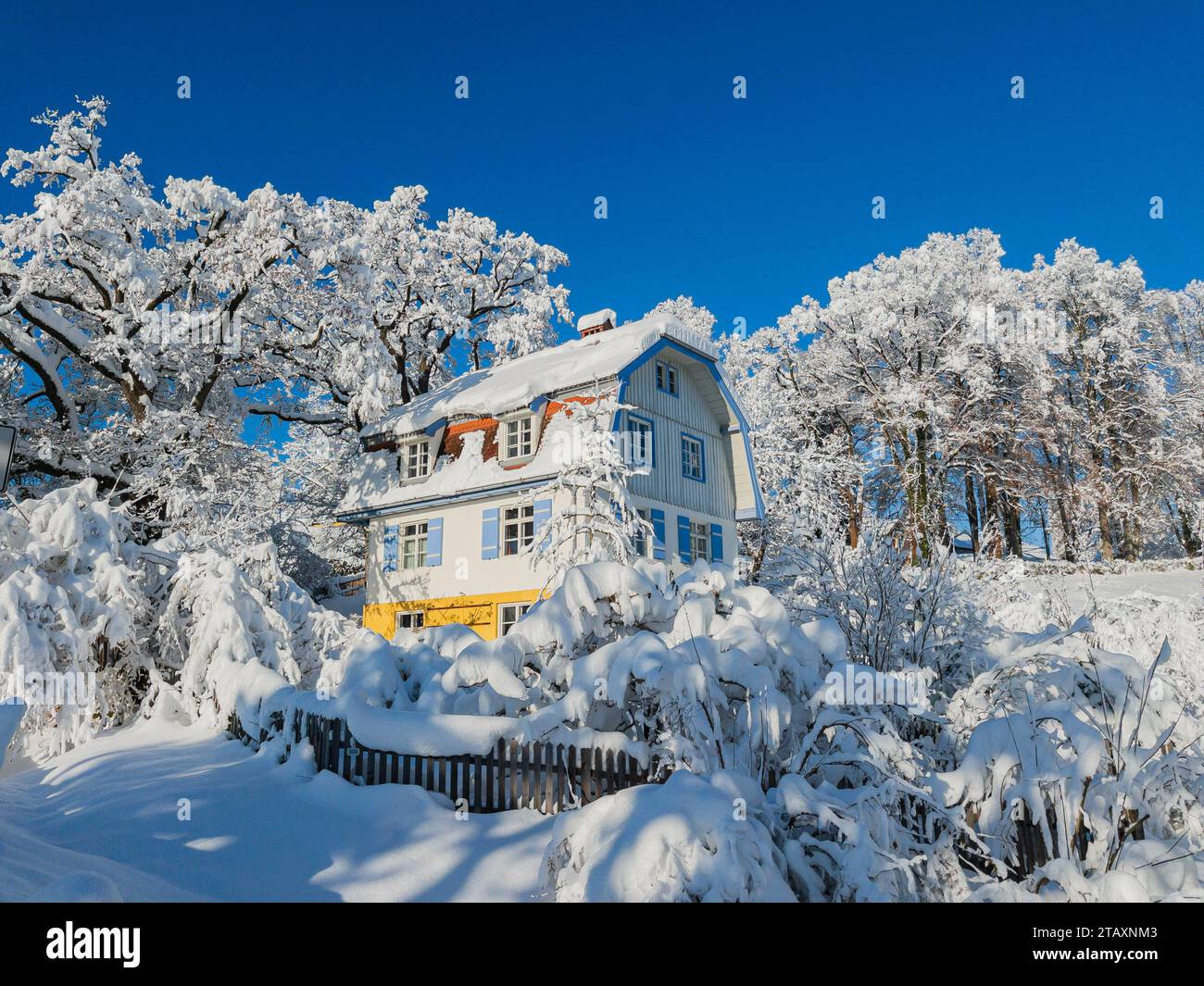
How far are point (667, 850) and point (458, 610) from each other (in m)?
18.9

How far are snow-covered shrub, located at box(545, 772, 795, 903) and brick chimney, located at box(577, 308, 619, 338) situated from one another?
2197cm

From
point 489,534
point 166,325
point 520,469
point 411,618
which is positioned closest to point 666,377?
point 520,469

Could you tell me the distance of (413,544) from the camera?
79.9 ft

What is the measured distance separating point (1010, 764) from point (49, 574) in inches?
538

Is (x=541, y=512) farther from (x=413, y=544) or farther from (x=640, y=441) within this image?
(x=413, y=544)

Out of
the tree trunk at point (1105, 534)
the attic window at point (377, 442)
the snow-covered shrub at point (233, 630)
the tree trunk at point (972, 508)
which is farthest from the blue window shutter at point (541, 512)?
the tree trunk at point (1105, 534)

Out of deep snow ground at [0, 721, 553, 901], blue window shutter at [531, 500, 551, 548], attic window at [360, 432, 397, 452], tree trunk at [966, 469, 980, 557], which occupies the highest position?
attic window at [360, 432, 397, 452]

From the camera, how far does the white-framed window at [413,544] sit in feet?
78.9

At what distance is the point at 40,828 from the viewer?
7586 mm

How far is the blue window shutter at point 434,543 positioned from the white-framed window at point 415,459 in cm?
166

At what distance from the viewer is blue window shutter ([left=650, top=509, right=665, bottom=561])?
2134 centimetres

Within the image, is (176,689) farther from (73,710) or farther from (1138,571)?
(1138,571)

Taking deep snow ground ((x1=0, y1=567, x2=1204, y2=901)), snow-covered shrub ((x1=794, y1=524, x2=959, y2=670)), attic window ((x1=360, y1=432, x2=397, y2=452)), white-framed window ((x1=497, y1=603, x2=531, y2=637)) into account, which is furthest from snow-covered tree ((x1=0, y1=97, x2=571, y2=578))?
snow-covered shrub ((x1=794, y1=524, x2=959, y2=670))

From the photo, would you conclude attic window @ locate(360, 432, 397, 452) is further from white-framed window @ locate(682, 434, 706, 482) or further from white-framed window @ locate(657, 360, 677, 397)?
white-framed window @ locate(682, 434, 706, 482)
